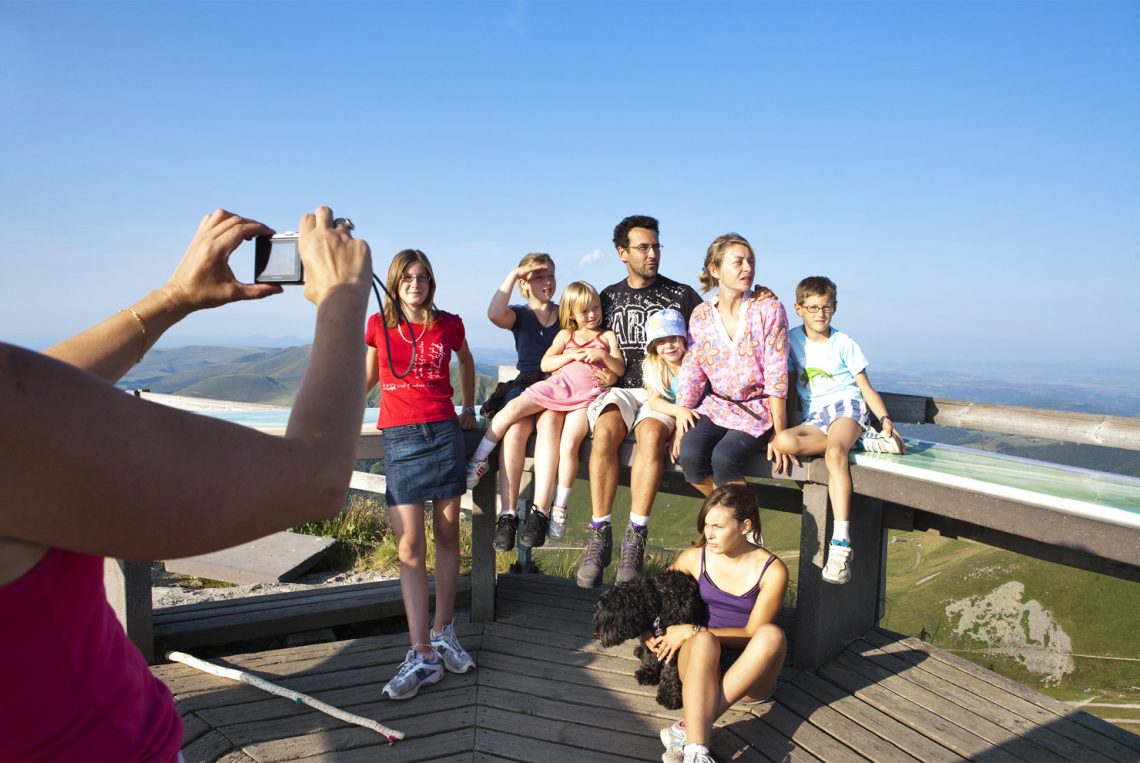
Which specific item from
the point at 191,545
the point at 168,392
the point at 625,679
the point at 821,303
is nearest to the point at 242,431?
the point at 191,545

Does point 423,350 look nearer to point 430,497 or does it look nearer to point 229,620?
point 430,497

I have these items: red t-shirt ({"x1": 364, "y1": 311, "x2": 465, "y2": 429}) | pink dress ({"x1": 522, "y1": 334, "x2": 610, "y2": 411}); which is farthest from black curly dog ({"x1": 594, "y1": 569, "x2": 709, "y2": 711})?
red t-shirt ({"x1": 364, "y1": 311, "x2": 465, "y2": 429})

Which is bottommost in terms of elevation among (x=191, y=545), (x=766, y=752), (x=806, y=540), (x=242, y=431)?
(x=766, y=752)

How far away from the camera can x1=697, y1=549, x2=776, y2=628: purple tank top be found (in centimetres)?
344

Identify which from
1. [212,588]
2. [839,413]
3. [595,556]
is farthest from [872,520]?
[212,588]

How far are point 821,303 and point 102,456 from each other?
400 centimetres

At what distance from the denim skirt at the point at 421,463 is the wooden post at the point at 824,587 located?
171 centimetres


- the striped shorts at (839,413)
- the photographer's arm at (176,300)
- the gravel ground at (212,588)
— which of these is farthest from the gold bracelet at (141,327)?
the gravel ground at (212,588)

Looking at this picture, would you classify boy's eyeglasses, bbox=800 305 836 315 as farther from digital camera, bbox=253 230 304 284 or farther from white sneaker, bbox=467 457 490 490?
digital camera, bbox=253 230 304 284

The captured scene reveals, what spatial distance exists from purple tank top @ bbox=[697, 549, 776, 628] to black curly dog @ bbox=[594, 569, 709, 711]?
0.13ft

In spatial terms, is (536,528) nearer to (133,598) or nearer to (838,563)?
(838,563)

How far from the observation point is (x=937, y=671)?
12.4 feet

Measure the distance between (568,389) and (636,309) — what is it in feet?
2.41

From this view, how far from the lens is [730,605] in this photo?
136 inches
